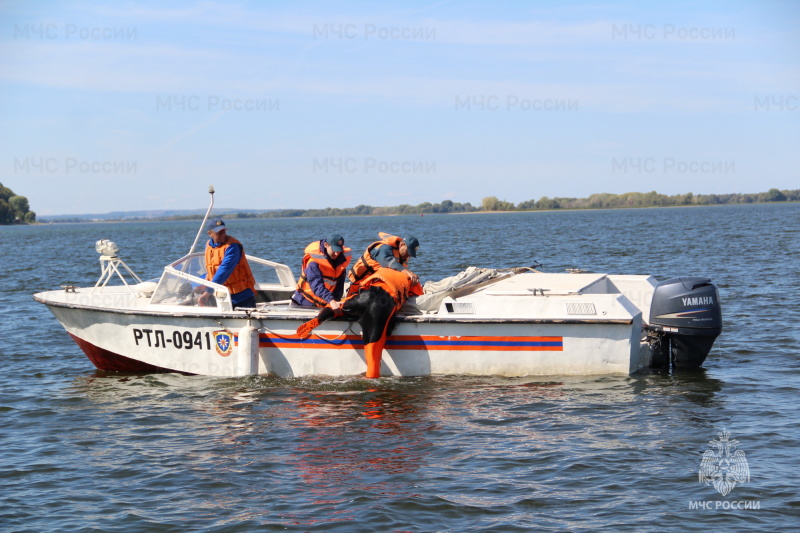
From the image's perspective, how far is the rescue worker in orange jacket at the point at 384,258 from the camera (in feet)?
34.0

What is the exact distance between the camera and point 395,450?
7926 millimetres

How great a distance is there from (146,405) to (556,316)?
16.6ft

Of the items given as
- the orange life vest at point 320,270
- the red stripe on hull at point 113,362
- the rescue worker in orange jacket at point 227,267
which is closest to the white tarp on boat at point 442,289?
the orange life vest at point 320,270

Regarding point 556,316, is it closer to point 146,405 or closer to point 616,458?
point 616,458

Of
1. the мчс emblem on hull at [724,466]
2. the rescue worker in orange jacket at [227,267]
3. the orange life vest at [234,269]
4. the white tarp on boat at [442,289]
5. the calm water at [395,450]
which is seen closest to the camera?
the calm water at [395,450]

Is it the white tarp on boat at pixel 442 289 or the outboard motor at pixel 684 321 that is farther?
the white tarp on boat at pixel 442 289

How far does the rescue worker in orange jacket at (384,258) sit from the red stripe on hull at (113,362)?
2964mm

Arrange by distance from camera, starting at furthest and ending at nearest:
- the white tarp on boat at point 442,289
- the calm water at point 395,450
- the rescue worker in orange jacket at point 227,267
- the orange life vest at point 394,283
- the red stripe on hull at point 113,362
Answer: the red stripe on hull at point 113,362 < the rescue worker in orange jacket at point 227,267 < the white tarp on boat at point 442,289 < the orange life vest at point 394,283 < the calm water at point 395,450

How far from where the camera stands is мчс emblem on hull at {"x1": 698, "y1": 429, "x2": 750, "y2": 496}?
6.93 meters

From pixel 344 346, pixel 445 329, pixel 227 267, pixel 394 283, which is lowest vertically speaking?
pixel 344 346

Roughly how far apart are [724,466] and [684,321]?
2816 millimetres

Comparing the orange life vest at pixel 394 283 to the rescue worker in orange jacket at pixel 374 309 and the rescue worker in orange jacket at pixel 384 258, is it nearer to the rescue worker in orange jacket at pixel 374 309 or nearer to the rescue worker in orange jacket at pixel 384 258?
the rescue worker in orange jacket at pixel 374 309

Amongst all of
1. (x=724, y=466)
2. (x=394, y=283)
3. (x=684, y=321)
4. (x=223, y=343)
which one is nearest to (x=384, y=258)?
(x=394, y=283)

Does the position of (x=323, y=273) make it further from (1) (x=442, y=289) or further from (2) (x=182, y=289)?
(2) (x=182, y=289)
